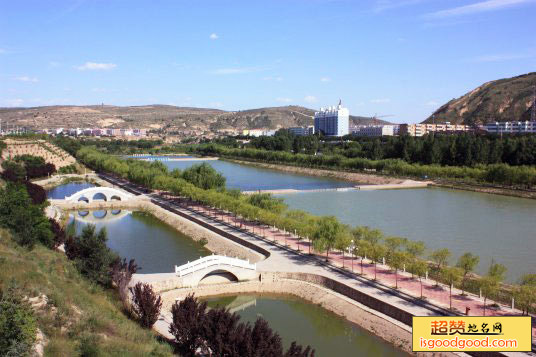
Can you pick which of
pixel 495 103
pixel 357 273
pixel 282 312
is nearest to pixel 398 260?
pixel 357 273

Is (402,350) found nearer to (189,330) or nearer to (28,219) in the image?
(189,330)

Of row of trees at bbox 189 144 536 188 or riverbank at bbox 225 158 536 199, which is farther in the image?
row of trees at bbox 189 144 536 188

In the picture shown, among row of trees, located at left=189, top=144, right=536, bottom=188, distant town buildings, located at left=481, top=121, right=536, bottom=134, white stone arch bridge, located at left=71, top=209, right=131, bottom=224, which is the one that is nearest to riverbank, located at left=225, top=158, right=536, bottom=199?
row of trees, located at left=189, top=144, right=536, bottom=188

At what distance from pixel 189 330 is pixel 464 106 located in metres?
127

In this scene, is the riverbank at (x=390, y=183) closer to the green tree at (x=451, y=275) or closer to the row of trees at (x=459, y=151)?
the row of trees at (x=459, y=151)

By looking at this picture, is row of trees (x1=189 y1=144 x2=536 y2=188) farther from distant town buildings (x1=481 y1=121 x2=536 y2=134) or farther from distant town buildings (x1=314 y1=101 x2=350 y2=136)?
distant town buildings (x1=314 y1=101 x2=350 y2=136)

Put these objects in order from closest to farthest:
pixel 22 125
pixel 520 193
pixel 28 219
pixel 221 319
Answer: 1. pixel 221 319
2. pixel 28 219
3. pixel 520 193
4. pixel 22 125

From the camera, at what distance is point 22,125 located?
483ft

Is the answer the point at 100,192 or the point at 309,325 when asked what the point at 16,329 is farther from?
the point at 100,192

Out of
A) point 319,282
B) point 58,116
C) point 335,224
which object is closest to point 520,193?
point 335,224

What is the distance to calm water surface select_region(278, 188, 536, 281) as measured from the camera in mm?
21719

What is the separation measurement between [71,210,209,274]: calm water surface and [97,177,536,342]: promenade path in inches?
88.9

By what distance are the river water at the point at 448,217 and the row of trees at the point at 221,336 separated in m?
11.3

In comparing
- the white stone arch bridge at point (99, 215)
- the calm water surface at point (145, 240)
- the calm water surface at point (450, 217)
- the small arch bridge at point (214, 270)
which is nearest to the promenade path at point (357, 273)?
the small arch bridge at point (214, 270)
